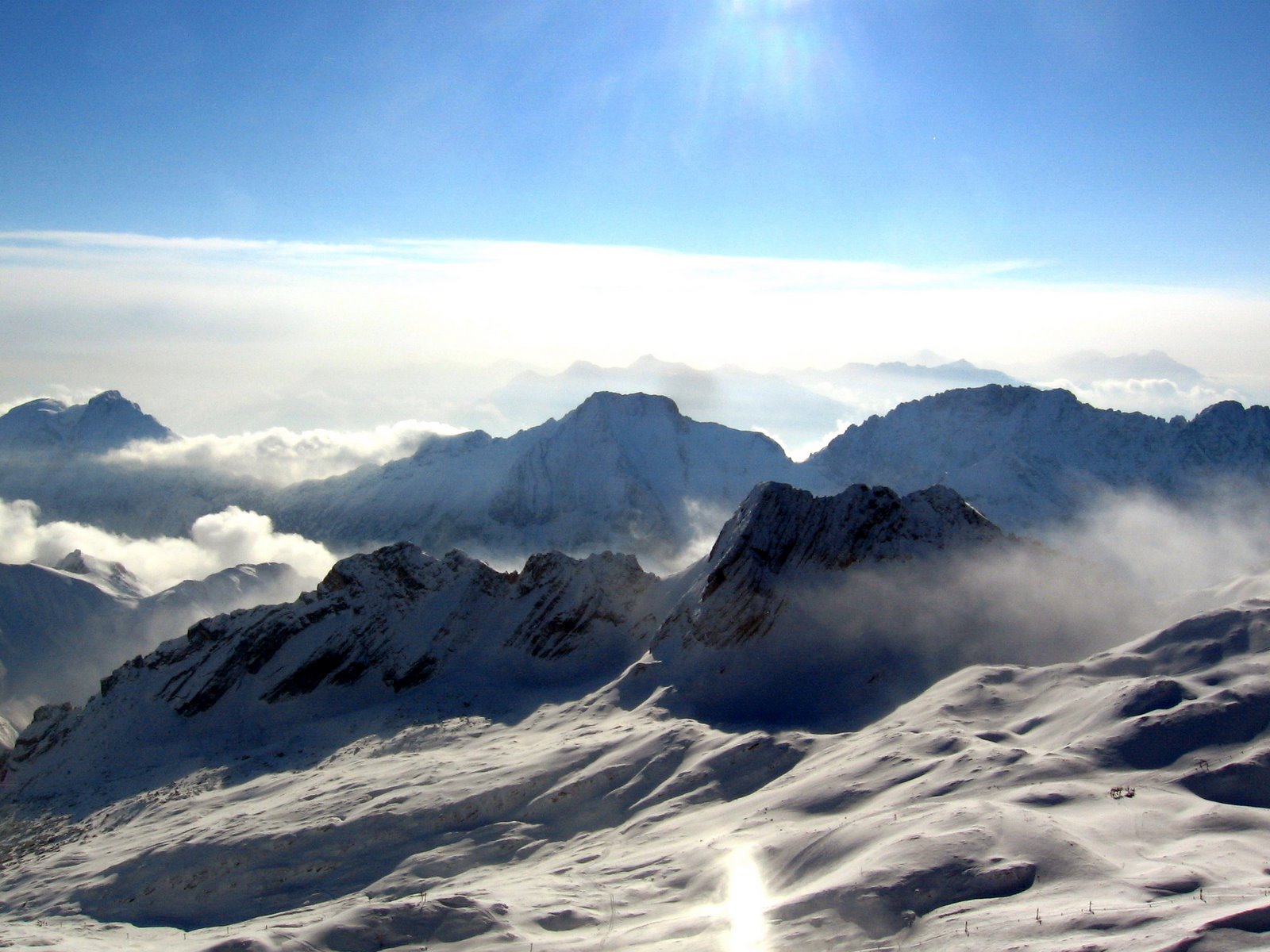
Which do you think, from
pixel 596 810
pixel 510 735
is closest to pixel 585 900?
pixel 596 810

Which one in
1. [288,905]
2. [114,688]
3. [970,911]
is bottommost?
[288,905]

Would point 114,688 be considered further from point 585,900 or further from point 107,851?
point 585,900

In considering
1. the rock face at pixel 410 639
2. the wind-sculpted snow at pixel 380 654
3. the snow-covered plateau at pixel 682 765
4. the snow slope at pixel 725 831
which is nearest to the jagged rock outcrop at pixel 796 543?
the snow-covered plateau at pixel 682 765

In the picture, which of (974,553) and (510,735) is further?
(974,553)

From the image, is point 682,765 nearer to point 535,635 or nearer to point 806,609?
point 806,609

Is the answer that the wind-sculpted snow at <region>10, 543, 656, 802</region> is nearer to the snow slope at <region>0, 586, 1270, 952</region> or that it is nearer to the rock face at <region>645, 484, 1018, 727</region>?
the snow slope at <region>0, 586, 1270, 952</region>

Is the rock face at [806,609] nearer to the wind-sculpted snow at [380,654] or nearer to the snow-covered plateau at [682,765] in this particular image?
the snow-covered plateau at [682,765]

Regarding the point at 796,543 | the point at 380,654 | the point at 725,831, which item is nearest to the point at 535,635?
the point at 380,654

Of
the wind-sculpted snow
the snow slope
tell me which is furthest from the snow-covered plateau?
the wind-sculpted snow
